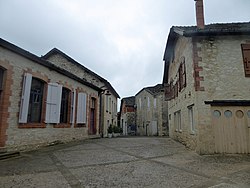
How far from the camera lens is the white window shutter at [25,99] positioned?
719 centimetres

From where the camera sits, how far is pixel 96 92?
14.6 meters

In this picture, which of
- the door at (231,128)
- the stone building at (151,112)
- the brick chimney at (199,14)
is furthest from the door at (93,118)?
the stone building at (151,112)

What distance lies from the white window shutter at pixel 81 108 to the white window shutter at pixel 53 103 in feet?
7.24

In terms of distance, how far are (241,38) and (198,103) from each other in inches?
134

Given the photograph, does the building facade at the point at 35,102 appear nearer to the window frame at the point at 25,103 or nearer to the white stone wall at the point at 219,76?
the window frame at the point at 25,103

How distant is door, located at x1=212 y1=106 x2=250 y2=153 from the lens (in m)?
7.16

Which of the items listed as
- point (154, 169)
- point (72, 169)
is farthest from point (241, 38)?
point (72, 169)

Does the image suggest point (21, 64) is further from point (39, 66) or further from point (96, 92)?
point (96, 92)

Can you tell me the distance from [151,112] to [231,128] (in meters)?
17.0

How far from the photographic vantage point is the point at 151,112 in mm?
24234

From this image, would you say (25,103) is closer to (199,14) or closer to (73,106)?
(73,106)

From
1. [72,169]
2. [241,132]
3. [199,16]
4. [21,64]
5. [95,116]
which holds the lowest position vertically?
[72,169]

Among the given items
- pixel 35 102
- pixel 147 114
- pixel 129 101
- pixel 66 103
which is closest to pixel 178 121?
pixel 66 103

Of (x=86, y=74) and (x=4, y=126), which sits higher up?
(x=86, y=74)
